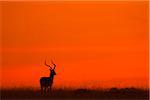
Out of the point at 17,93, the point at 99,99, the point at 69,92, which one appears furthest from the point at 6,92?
the point at 99,99

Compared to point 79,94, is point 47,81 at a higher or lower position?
higher

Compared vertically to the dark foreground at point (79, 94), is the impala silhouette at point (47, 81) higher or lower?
higher

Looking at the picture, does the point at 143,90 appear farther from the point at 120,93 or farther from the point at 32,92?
the point at 32,92

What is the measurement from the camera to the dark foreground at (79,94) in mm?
20312

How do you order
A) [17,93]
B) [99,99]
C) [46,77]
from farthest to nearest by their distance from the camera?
[46,77]
[17,93]
[99,99]

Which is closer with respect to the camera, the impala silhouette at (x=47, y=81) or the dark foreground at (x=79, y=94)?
the dark foreground at (x=79, y=94)

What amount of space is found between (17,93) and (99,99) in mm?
2826

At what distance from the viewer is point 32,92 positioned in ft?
71.0

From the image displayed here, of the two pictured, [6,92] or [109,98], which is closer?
[109,98]

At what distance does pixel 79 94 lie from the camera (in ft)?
70.0

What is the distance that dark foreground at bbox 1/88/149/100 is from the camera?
20312 millimetres

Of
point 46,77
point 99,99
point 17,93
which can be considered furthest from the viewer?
point 46,77

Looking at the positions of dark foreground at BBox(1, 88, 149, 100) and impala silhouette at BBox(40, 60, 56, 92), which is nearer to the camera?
dark foreground at BBox(1, 88, 149, 100)

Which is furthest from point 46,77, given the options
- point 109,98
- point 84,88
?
point 109,98
